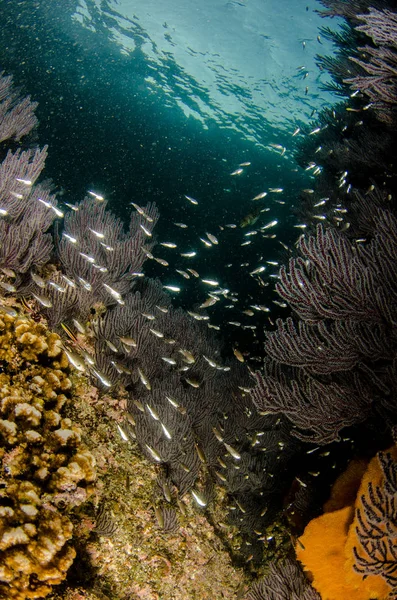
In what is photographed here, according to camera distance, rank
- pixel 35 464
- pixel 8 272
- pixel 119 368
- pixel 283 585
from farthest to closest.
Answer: pixel 119 368, pixel 8 272, pixel 283 585, pixel 35 464

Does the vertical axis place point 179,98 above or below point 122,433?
below

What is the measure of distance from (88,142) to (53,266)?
1389 cm

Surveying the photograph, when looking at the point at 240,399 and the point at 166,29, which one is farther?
the point at 166,29

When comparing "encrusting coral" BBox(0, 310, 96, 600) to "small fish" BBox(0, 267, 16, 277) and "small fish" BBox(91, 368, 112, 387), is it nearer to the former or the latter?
"small fish" BBox(91, 368, 112, 387)

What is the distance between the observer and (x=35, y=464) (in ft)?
8.87

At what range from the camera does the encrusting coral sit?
7.57 ft

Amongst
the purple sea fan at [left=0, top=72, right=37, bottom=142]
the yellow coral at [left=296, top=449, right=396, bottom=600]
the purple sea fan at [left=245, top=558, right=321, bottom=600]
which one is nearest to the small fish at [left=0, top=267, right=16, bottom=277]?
the purple sea fan at [left=0, top=72, right=37, bottom=142]

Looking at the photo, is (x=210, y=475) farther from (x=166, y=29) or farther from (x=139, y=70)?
(x=139, y=70)

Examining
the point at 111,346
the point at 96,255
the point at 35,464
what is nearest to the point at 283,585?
the point at 35,464

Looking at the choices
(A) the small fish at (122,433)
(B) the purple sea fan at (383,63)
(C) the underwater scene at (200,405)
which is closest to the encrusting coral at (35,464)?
(C) the underwater scene at (200,405)

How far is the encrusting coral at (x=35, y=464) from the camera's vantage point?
2.31m

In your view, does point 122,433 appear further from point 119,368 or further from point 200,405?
point 200,405

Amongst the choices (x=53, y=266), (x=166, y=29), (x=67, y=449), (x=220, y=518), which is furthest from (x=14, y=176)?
(x=166, y=29)

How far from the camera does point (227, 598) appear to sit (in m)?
4.66
